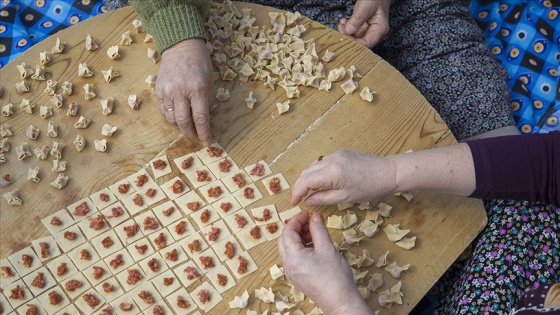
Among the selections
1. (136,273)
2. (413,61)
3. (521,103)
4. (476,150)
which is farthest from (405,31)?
(136,273)

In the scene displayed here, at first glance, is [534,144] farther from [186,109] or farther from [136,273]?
[136,273]

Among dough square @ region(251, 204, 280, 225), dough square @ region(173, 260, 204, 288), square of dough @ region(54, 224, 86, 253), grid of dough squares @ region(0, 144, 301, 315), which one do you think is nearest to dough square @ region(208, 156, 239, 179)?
grid of dough squares @ region(0, 144, 301, 315)

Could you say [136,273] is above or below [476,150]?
below

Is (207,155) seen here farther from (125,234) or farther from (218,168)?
(125,234)

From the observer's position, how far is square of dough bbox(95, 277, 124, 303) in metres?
1.18

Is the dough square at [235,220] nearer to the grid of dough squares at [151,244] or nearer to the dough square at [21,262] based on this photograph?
the grid of dough squares at [151,244]

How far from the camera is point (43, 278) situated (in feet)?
3.91

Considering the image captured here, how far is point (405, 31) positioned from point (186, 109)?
2.43 feet

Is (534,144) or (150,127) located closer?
(534,144)

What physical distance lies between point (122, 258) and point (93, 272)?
0.06 metres

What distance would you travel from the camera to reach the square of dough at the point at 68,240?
48.1 inches

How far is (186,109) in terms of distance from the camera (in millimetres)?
1312

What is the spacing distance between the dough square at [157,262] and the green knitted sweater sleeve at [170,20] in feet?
1.59

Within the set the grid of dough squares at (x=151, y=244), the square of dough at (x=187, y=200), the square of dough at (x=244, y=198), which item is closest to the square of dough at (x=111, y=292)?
the grid of dough squares at (x=151, y=244)
